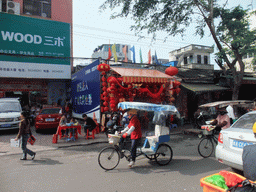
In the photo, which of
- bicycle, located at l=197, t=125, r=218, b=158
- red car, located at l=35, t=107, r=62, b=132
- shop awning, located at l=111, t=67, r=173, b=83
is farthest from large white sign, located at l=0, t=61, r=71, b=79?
bicycle, located at l=197, t=125, r=218, b=158

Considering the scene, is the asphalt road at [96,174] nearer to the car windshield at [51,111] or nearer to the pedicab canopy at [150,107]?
the pedicab canopy at [150,107]

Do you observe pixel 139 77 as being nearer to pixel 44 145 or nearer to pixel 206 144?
pixel 206 144

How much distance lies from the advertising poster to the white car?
8.17 metres

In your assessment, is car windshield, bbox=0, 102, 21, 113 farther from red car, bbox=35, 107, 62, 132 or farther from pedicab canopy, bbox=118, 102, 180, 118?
pedicab canopy, bbox=118, 102, 180, 118

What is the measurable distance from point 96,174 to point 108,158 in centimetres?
50

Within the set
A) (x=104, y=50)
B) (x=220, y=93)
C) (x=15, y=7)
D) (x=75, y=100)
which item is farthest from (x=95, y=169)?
(x=104, y=50)

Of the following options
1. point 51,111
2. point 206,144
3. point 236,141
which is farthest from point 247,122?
point 51,111

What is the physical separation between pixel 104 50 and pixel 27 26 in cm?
3098

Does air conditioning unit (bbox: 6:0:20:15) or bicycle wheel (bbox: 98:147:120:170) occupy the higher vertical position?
air conditioning unit (bbox: 6:0:20:15)

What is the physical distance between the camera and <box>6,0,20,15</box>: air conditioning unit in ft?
52.7

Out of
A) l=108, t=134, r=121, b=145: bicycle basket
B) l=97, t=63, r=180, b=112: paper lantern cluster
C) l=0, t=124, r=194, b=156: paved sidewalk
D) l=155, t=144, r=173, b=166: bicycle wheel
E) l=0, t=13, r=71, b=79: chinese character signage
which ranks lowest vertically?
l=0, t=124, r=194, b=156: paved sidewalk

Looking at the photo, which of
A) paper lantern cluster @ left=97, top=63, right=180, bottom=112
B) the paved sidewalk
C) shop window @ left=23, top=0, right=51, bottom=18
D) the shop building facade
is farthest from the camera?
shop window @ left=23, top=0, right=51, bottom=18

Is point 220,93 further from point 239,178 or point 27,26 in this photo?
point 27,26

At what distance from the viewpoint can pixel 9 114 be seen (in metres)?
10.8
